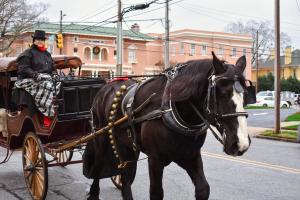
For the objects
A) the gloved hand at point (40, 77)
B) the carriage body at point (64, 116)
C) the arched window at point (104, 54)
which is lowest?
the carriage body at point (64, 116)

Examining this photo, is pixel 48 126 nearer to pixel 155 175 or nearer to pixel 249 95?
pixel 155 175

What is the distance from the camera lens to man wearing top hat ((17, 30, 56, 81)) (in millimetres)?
7516

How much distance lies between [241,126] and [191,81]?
80cm

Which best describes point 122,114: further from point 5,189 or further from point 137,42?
point 137,42

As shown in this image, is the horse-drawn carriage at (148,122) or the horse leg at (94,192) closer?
the horse-drawn carriage at (148,122)

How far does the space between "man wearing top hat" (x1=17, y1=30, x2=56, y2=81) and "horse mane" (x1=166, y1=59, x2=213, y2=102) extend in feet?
10.9

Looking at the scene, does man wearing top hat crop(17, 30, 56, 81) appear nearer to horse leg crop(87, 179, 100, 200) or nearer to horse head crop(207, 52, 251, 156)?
horse leg crop(87, 179, 100, 200)

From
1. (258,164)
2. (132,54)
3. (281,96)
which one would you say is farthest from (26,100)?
(132,54)

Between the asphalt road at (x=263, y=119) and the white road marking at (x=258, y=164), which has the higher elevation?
the white road marking at (x=258, y=164)

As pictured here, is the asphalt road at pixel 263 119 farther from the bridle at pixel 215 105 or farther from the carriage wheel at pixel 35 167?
the bridle at pixel 215 105

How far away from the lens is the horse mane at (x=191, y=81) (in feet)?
15.2

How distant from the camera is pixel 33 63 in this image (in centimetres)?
773

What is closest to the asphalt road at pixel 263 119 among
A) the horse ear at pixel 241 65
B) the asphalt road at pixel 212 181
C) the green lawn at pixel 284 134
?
the green lawn at pixel 284 134

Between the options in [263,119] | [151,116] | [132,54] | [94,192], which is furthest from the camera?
[132,54]
